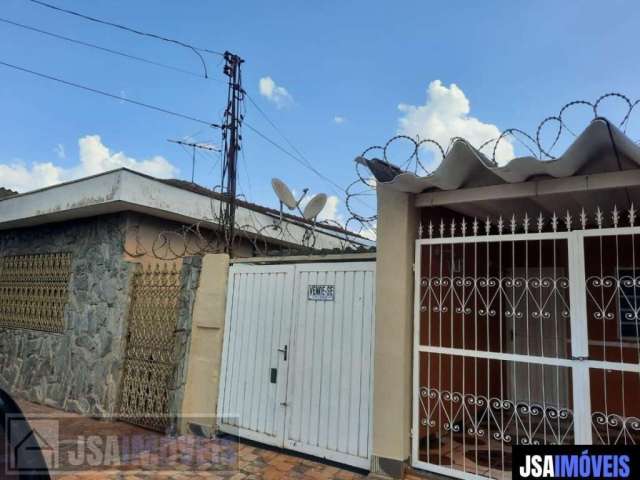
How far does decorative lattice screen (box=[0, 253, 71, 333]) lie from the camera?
7.88 m

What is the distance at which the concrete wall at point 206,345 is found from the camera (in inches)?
223

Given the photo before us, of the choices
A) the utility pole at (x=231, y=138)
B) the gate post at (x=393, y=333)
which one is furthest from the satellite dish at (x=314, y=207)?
the gate post at (x=393, y=333)

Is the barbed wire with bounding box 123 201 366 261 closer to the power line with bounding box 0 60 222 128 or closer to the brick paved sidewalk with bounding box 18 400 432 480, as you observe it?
the power line with bounding box 0 60 222 128

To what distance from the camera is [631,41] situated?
17.7ft

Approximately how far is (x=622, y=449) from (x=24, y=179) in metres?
13.9

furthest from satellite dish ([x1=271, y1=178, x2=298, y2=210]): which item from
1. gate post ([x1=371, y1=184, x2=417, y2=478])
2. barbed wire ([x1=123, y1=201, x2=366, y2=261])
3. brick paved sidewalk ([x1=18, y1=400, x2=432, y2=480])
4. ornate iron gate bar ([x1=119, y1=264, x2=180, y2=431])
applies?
brick paved sidewalk ([x1=18, y1=400, x2=432, y2=480])

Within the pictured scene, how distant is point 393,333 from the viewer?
4.32 m

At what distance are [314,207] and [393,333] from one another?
295cm

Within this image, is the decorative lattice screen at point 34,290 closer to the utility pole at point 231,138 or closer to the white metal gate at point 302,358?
the utility pole at point 231,138

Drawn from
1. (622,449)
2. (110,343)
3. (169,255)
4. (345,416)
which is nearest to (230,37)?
(169,255)

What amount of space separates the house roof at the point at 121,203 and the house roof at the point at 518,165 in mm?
2227

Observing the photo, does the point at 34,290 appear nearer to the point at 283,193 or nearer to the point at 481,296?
the point at 283,193

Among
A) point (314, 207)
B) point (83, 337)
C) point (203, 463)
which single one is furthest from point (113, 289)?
point (314, 207)

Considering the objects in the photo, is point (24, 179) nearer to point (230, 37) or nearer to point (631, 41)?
point (230, 37)
